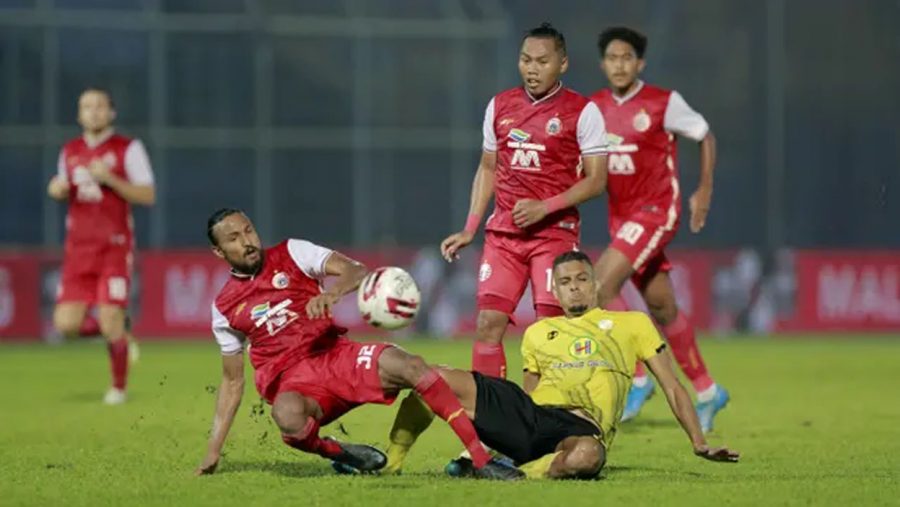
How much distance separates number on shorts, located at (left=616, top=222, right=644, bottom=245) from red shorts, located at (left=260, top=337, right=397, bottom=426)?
3.32 meters

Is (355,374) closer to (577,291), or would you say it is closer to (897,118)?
(577,291)

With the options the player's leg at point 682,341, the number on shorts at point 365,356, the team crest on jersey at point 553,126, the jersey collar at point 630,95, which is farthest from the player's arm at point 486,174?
the player's leg at point 682,341

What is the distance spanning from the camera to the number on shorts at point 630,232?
12353mm

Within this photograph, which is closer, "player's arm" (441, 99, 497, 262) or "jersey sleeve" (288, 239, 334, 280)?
"jersey sleeve" (288, 239, 334, 280)

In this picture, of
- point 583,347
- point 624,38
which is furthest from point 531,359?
point 624,38

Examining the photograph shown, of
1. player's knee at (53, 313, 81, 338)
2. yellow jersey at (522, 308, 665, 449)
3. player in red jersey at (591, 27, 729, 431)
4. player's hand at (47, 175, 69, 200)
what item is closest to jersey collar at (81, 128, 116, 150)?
player's hand at (47, 175, 69, 200)

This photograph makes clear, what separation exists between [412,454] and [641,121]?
2.86 m

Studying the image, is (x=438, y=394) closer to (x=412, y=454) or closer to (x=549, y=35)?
(x=412, y=454)

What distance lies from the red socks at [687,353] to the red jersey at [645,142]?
718 millimetres

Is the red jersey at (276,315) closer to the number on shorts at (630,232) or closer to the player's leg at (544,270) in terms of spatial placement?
the player's leg at (544,270)

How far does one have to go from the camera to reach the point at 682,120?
1251cm

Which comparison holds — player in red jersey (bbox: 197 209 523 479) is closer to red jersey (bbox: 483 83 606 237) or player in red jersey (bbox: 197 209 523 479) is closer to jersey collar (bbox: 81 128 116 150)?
red jersey (bbox: 483 83 606 237)

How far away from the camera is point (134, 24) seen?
94.1ft

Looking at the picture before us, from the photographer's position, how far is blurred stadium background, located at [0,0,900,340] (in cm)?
2848
